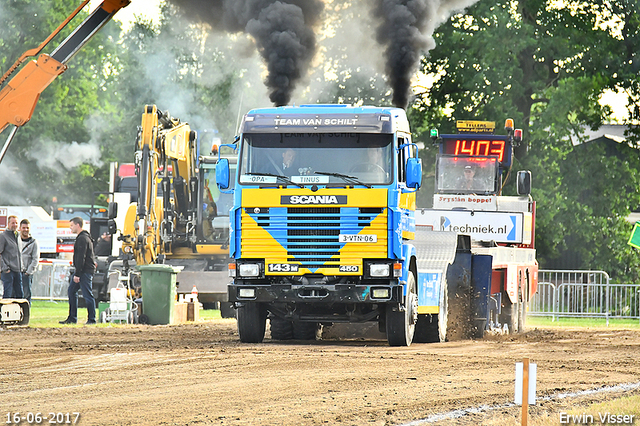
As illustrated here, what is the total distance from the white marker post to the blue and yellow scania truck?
7334mm

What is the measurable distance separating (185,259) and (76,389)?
603 inches

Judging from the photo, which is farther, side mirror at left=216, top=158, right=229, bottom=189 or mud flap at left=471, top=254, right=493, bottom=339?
mud flap at left=471, top=254, right=493, bottom=339

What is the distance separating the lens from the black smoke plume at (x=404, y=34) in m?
23.2

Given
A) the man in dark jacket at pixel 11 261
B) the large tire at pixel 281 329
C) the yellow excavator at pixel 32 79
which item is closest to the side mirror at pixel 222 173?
the large tire at pixel 281 329

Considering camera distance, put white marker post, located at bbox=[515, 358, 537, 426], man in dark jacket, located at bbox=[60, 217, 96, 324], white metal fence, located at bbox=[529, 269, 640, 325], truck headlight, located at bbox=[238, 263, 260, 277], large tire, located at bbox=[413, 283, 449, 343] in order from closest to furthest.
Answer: white marker post, located at bbox=[515, 358, 537, 426]
truck headlight, located at bbox=[238, 263, 260, 277]
large tire, located at bbox=[413, 283, 449, 343]
man in dark jacket, located at bbox=[60, 217, 96, 324]
white metal fence, located at bbox=[529, 269, 640, 325]

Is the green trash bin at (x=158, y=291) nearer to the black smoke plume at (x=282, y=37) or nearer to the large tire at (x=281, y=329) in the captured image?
the black smoke plume at (x=282, y=37)

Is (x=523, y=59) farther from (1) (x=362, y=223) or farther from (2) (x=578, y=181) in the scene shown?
(1) (x=362, y=223)

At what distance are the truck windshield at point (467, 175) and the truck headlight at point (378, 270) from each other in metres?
10.8

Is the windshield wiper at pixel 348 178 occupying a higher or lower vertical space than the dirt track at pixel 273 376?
higher

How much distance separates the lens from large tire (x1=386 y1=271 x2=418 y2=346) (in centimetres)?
1520

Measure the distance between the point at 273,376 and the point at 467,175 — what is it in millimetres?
14909

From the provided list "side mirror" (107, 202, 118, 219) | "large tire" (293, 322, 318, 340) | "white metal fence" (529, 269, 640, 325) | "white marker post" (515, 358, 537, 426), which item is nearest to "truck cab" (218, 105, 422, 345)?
"large tire" (293, 322, 318, 340)

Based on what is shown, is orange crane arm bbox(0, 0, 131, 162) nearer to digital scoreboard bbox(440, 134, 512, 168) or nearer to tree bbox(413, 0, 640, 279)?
digital scoreboard bbox(440, 134, 512, 168)

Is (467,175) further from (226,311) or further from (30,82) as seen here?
(30,82)
